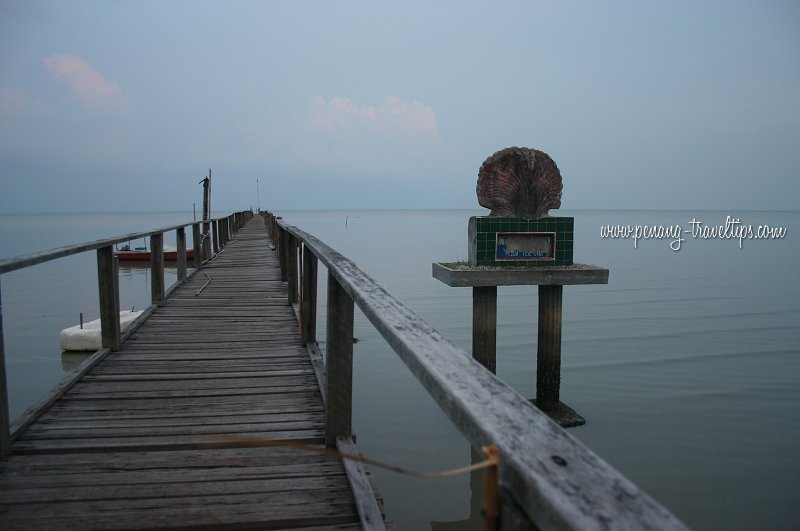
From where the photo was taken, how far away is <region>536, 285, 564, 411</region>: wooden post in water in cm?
754

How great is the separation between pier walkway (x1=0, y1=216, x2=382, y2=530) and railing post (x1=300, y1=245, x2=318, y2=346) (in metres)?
0.18

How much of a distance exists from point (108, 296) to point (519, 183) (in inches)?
217

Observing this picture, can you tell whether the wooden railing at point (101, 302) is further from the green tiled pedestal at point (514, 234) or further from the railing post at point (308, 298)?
the green tiled pedestal at point (514, 234)

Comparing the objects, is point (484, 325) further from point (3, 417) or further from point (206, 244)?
point (206, 244)

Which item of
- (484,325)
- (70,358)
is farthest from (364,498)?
(70,358)

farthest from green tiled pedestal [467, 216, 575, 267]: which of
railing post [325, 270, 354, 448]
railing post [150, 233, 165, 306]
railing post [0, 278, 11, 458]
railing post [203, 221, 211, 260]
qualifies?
railing post [203, 221, 211, 260]

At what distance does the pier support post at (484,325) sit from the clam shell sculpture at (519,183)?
4.22 ft

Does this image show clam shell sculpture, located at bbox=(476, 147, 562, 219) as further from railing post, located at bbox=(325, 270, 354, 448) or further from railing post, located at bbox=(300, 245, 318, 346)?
railing post, located at bbox=(325, 270, 354, 448)

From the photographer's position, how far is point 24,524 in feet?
7.33

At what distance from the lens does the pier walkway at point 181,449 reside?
7.70 ft

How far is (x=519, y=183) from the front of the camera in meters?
8.20

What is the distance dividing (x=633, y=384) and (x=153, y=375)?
748cm

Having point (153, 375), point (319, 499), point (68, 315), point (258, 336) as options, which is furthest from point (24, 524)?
point (68, 315)

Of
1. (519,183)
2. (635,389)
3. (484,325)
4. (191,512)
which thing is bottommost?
(635,389)
